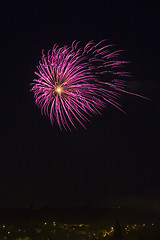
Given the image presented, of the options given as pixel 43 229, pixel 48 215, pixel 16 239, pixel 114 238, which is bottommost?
pixel 114 238

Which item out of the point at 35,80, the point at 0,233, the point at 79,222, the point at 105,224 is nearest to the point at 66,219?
the point at 79,222

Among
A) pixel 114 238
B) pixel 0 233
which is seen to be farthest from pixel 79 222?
pixel 114 238

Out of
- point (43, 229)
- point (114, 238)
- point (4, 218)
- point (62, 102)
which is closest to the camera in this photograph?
point (62, 102)

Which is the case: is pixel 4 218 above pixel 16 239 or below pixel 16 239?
above

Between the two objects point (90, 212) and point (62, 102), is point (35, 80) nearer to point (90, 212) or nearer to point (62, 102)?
point (62, 102)

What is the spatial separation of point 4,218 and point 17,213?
437 cm

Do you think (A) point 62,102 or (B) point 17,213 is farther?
(B) point 17,213

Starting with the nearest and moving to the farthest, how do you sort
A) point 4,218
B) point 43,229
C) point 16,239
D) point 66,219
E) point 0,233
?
point 16,239, point 0,233, point 43,229, point 4,218, point 66,219

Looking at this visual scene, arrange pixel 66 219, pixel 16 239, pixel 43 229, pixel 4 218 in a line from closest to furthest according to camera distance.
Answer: pixel 16 239, pixel 43 229, pixel 4 218, pixel 66 219

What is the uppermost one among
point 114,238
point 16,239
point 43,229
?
point 43,229

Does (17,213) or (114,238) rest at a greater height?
(17,213)

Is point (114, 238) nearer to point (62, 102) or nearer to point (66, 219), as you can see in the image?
point (62, 102)

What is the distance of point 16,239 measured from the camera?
267 ft

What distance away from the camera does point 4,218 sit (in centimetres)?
11806
